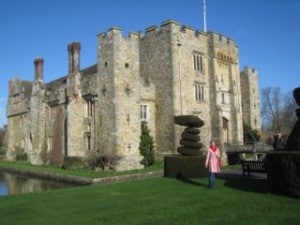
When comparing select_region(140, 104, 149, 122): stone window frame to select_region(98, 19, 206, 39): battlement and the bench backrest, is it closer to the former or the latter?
select_region(98, 19, 206, 39): battlement

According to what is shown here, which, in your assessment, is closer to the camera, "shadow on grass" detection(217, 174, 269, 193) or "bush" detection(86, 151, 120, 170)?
"shadow on grass" detection(217, 174, 269, 193)

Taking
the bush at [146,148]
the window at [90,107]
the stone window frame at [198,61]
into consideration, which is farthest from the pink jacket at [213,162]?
the stone window frame at [198,61]

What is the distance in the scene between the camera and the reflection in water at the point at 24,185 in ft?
73.2

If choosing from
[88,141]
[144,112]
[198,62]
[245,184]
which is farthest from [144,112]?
[245,184]

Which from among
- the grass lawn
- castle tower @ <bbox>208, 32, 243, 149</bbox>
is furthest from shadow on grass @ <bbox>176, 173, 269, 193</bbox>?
castle tower @ <bbox>208, 32, 243, 149</bbox>

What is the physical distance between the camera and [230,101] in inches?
1570

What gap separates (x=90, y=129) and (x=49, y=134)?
8.05m

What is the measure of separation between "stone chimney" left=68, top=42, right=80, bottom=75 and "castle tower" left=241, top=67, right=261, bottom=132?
73.5ft

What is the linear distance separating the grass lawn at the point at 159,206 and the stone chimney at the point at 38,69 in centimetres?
2864

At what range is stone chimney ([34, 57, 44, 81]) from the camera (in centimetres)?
4200

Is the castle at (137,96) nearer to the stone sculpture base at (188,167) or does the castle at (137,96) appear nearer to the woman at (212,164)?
the stone sculpture base at (188,167)

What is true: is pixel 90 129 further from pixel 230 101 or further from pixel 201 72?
pixel 230 101

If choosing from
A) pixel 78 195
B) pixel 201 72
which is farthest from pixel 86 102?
pixel 78 195

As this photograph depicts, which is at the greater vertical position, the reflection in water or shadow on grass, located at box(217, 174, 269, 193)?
shadow on grass, located at box(217, 174, 269, 193)
